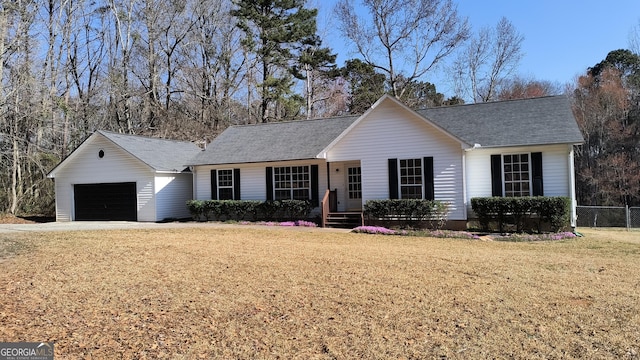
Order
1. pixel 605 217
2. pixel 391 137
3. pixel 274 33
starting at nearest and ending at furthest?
1. pixel 391 137
2. pixel 605 217
3. pixel 274 33

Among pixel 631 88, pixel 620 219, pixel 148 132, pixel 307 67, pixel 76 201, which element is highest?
pixel 307 67

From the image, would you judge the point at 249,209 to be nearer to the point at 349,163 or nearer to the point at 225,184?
the point at 225,184

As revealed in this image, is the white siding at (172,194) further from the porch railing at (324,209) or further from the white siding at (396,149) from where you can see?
the white siding at (396,149)

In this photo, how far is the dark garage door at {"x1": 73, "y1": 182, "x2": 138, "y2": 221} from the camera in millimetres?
21797

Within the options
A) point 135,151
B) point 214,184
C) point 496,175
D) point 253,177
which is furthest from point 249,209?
point 496,175

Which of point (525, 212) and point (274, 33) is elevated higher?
point (274, 33)

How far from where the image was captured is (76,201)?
74.7 feet

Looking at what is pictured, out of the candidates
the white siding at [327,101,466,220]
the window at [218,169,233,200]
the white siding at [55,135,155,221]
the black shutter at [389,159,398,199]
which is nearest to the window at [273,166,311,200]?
the white siding at [327,101,466,220]

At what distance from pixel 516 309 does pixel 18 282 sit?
7644 millimetres

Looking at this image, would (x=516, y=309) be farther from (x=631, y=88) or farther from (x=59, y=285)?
(x=631, y=88)

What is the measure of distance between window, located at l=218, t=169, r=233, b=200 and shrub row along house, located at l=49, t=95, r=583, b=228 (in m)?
0.05

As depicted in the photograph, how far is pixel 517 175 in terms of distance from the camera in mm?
16484

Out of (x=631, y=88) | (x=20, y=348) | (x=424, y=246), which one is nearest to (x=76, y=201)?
(x=424, y=246)

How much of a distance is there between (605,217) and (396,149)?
1219cm
